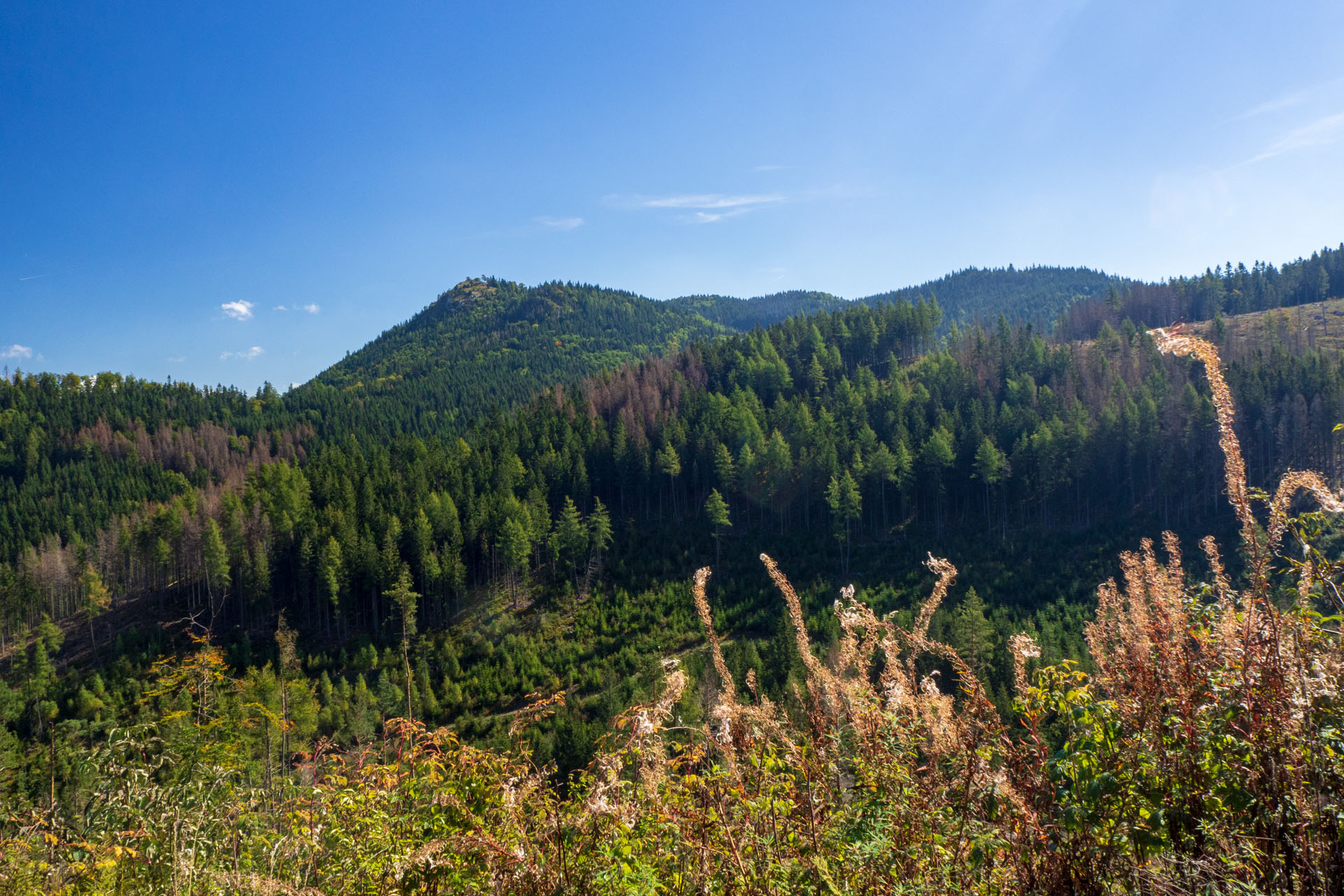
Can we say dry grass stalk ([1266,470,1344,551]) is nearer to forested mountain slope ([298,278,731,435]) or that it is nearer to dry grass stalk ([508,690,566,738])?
dry grass stalk ([508,690,566,738])

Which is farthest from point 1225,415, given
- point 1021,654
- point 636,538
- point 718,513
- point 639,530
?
point 639,530

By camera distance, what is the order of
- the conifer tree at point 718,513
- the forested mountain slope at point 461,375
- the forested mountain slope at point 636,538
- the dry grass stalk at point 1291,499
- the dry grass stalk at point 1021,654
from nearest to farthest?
the dry grass stalk at point 1291,499 → the dry grass stalk at point 1021,654 → the forested mountain slope at point 636,538 → the conifer tree at point 718,513 → the forested mountain slope at point 461,375

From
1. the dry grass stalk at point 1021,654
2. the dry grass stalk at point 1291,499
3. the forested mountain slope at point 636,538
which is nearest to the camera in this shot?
the dry grass stalk at point 1291,499

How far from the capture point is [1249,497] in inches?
96.7

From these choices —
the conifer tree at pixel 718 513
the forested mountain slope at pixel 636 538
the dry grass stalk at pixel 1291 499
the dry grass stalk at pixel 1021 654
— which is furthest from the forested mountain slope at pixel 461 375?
the dry grass stalk at pixel 1291 499

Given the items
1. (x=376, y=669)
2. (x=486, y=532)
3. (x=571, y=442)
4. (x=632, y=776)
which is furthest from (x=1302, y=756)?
(x=571, y=442)

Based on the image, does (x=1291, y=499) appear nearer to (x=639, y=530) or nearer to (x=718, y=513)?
(x=718, y=513)

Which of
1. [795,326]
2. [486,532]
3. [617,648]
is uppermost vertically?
[795,326]

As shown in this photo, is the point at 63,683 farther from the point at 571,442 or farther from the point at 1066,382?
the point at 1066,382

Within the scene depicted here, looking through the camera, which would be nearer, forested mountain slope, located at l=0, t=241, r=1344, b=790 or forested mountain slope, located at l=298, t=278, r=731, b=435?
forested mountain slope, located at l=0, t=241, r=1344, b=790

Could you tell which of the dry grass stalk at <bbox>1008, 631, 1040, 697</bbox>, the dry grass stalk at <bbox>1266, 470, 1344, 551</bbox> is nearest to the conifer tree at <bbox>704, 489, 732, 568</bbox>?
the dry grass stalk at <bbox>1008, 631, 1040, 697</bbox>

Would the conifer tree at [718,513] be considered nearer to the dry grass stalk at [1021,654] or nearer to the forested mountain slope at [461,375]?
the forested mountain slope at [461,375]

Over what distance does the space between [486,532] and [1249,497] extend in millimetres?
50230

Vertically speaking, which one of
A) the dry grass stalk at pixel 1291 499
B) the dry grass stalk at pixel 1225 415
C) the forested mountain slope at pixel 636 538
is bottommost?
the forested mountain slope at pixel 636 538
